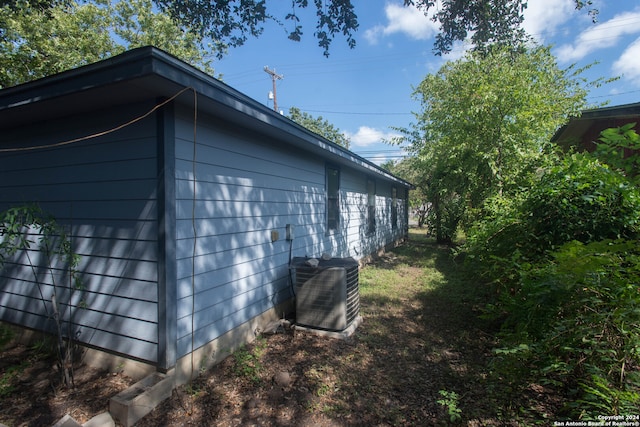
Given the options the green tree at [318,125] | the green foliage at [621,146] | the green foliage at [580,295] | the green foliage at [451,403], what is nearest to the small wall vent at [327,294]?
the green foliage at [451,403]

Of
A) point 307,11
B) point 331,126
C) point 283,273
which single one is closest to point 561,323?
point 283,273

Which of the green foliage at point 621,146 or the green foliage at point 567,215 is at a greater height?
the green foliage at point 621,146

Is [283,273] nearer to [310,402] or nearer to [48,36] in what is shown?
[310,402]

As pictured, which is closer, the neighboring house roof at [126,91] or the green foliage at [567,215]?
the neighboring house roof at [126,91]

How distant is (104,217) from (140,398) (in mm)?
1645

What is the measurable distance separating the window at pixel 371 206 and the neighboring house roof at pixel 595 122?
14.9 ft

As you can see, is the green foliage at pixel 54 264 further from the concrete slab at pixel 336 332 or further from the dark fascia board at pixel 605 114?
the dark fascia board at pixel 605 114

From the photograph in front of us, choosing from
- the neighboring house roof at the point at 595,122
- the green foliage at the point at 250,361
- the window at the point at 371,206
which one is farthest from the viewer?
the window at the point at 371,206

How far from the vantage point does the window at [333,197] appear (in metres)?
5.90

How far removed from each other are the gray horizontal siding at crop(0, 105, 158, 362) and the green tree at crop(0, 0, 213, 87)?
19.9ft

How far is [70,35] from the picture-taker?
9.92 m

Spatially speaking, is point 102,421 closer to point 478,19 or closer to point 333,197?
point 333,197

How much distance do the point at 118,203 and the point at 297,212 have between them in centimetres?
246

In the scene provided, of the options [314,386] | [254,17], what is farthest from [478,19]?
[314,386]
